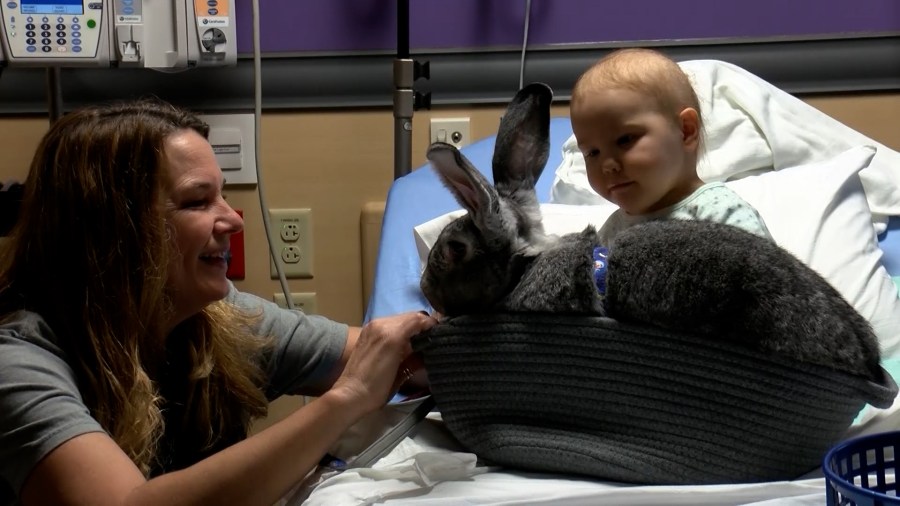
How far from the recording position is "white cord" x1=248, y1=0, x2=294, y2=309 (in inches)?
81.3

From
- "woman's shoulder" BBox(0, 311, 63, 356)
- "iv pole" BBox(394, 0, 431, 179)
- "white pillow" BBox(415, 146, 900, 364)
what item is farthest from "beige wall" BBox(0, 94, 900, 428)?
"woman's shoulder" BBox(0, 311, 63, 356)

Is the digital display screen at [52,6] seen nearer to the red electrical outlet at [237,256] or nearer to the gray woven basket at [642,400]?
the red electrical outlet at [237,256]

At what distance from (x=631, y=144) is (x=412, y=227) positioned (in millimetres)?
588

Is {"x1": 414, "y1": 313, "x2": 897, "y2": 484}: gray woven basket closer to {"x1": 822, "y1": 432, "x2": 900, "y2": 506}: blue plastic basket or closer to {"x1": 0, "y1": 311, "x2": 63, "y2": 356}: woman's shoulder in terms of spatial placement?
{"x1": 822, "y1": 432, "x2": 900, "y2": 506}: blue plastic basket

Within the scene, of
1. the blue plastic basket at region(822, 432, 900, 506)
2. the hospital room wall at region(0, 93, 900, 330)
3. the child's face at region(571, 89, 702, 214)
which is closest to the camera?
the blue plastic basket at region(822, 432, 900, 506)

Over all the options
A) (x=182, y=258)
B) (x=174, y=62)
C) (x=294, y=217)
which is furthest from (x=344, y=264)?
(x=182, y=258)

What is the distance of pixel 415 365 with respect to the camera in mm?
1171

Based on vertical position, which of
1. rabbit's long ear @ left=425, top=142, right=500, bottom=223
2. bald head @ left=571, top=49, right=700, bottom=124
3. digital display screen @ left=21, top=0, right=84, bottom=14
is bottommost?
rabbit's long ear @ left=425, top=142, right=500, bottom=223

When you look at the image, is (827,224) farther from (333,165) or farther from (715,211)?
(333,165)

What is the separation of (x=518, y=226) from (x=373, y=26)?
4.03 feet

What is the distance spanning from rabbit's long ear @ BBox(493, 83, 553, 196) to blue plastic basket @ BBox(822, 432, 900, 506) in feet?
1.53

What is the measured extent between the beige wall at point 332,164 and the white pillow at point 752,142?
0.39 metres

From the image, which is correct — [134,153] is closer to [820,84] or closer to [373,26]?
[373,26]

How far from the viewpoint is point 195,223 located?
1.27 m
